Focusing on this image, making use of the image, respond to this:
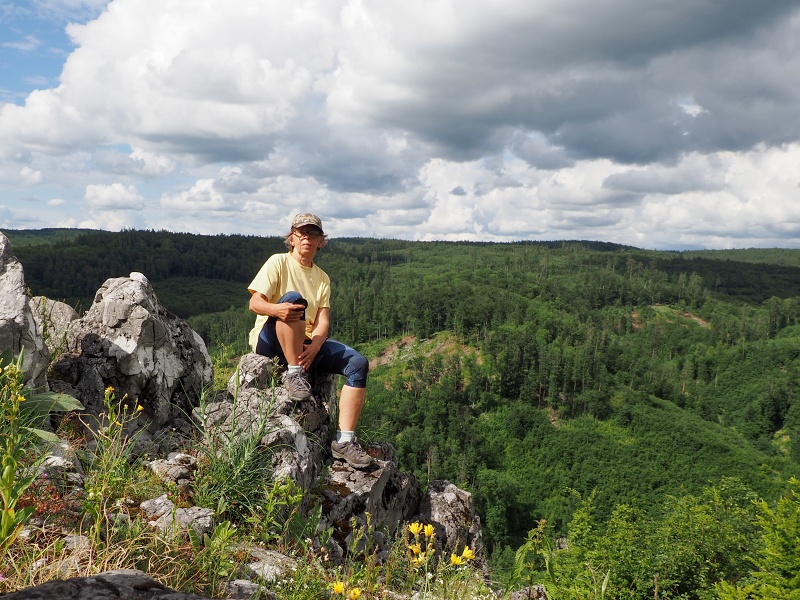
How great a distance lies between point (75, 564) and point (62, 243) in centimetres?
20688

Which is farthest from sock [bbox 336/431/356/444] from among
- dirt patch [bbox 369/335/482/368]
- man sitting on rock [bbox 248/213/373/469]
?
dirt patch [bbox 369/335/482/368]

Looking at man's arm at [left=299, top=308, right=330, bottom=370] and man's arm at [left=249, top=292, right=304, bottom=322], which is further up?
man's arm at [left=249, top=292, right=304, bottom=322]

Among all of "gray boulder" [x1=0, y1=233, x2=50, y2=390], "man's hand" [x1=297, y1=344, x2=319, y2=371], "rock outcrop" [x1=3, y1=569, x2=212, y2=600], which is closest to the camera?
"rock outcrop" [x1=3, y1=569, x2=212, y2=600]

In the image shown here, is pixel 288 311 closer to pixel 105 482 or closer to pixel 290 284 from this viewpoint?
pixel 290 284

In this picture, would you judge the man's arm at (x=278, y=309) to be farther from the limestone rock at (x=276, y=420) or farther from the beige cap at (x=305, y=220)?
the beige cap at (x=305, y=220)

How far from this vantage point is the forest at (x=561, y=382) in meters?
84.2

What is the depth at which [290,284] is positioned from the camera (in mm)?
6348

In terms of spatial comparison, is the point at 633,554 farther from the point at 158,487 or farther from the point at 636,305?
the point at 636,305

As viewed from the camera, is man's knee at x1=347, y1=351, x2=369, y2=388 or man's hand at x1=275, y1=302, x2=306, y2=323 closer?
man's hand at x1=275, y1=302, x2=306, y2=323

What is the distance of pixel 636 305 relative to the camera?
180000 mm

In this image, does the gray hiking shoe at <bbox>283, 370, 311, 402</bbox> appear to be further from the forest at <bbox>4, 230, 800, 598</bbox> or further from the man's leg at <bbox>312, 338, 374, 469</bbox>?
the forest at <bbox>4, 230, 800, 598</bbox>

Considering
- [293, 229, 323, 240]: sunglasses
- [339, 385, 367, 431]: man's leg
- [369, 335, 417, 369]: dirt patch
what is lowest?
[369, 335, 417, 369]: dirt patch

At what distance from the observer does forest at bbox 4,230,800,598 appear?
276ft

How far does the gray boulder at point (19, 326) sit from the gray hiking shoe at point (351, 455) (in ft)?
10.6
